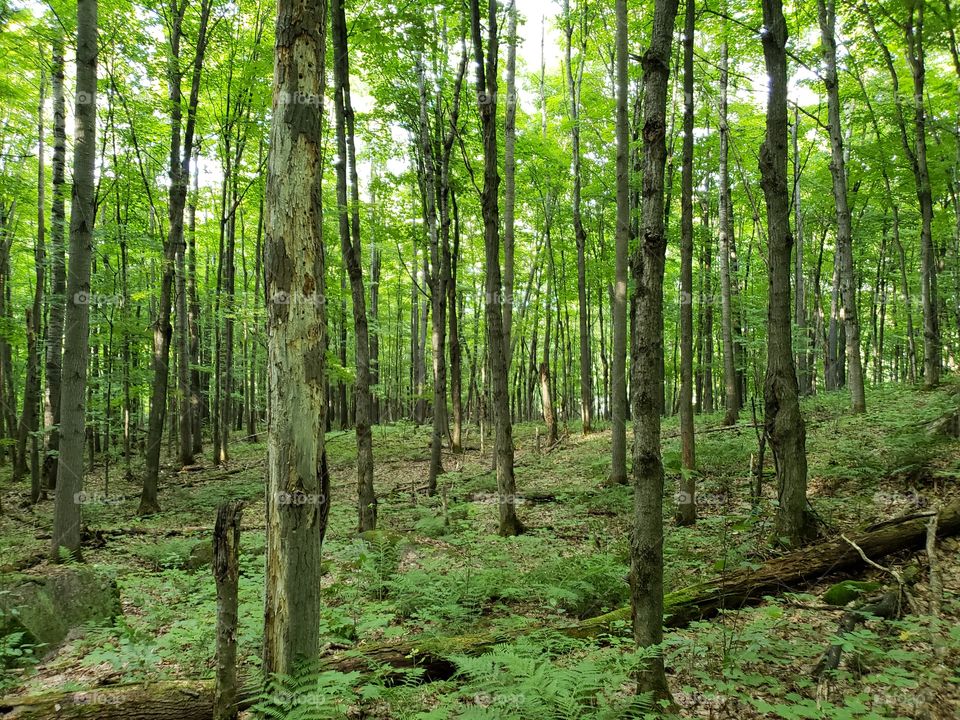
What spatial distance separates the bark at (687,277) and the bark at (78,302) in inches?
365

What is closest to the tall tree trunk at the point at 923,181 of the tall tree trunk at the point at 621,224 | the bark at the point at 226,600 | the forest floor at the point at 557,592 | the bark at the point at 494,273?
the forest floor at the point at 557,592

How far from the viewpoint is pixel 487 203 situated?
8.41 metres

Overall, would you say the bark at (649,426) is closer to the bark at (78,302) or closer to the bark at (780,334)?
the bark at (780,334)

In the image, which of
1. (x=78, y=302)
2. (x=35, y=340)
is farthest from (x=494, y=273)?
(x=35, y=340)

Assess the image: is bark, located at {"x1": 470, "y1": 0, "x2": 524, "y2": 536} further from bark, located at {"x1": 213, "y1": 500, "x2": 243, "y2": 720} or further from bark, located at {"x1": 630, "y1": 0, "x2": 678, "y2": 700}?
bark, located at {"x1": 213, "y1": 500, "x2": 243, "y2": 720}

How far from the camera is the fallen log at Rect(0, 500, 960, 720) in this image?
3672mm

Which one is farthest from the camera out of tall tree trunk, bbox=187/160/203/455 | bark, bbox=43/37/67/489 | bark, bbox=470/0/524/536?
tall tree trunk, bbox=187/160/203/455

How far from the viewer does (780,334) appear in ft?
21.5

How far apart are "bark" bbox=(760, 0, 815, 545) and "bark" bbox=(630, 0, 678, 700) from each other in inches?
153

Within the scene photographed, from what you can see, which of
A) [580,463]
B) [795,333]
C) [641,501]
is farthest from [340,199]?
[795,333]

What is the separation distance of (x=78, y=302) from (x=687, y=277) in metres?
9.47

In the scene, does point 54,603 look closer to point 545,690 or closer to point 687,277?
point 545,690

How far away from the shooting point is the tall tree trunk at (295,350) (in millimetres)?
3434

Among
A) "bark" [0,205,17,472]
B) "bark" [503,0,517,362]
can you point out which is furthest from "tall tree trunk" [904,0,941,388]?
"bark" [0,205,17,472]
